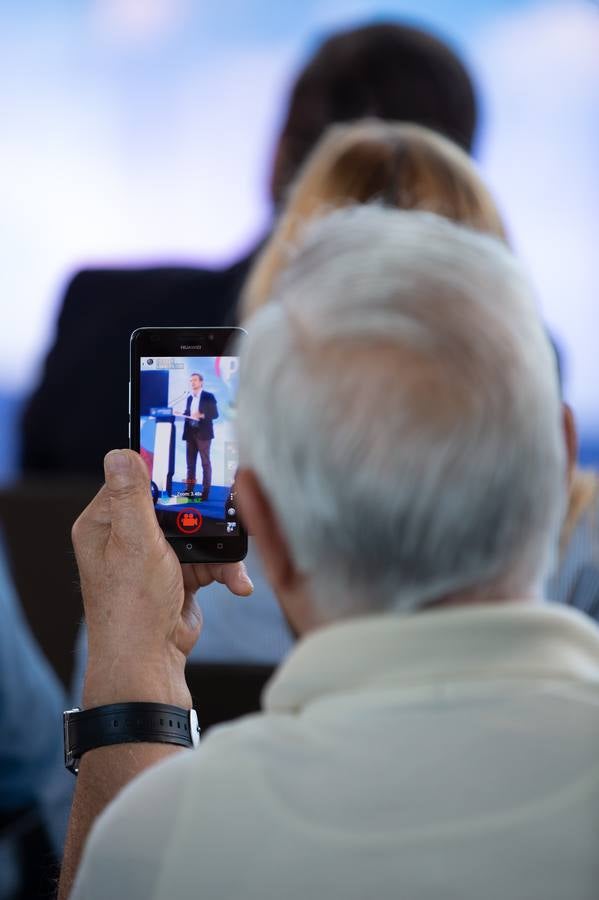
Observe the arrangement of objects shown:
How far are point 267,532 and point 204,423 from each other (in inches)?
10.2

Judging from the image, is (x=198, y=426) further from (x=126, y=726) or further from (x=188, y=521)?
(x=126, y=726)

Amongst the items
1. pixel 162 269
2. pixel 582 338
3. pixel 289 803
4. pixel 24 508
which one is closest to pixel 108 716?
pixel 289 803

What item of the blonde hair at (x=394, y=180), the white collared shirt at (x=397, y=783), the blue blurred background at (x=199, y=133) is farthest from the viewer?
the blue blurred background at (x=199, y=133)

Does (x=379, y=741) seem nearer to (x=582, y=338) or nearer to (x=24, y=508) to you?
(x=24, y=508)

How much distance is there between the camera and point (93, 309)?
248cm

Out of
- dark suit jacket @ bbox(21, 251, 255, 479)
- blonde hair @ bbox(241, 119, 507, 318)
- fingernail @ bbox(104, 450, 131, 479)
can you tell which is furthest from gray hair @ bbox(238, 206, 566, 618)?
dark suit jacket @ bbox(21, 251, 255, 479)

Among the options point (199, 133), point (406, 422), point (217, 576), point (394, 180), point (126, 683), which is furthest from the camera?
point (199, 133)

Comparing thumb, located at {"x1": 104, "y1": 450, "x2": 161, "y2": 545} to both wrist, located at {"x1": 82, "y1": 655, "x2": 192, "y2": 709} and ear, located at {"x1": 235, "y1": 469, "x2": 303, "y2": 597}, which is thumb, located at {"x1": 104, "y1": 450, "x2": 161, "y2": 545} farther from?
ear, located at {"x1": 235, "y1": 469, "x2": 303, "y2": 597}

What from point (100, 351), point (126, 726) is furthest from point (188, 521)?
point (100, 351)

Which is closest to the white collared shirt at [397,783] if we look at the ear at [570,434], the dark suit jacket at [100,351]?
the ear at [570,434]

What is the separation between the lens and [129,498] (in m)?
0.91

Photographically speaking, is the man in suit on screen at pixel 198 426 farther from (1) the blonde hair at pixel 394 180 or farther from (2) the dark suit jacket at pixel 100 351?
(2) the dark suit jacket at pixel 100 351

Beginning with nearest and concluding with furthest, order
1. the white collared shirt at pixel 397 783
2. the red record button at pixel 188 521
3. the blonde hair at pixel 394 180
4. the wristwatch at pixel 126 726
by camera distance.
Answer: the white collared shirt at pixel 397 783, the wristwatch at pixel 126 726, the red record button at pixel 188 521, the blonde hair at pixel 394 180

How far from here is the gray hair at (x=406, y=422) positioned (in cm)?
60
